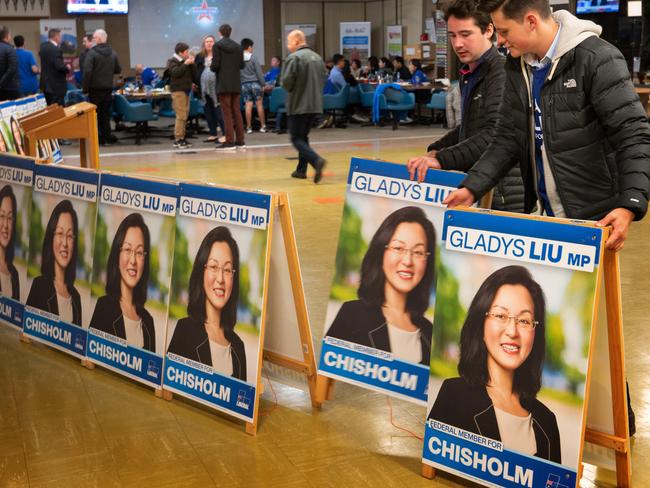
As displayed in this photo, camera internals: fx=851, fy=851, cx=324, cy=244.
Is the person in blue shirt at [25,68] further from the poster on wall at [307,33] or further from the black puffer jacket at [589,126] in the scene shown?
the black puffer jacket at [589,126]

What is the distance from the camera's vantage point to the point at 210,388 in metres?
3.29

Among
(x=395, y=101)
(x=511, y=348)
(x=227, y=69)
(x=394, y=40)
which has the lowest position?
(x=511, y=348)

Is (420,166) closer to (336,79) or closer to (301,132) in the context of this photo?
(301,132)

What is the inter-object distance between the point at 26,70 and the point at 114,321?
10.3 metres

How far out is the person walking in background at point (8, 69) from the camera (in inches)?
437

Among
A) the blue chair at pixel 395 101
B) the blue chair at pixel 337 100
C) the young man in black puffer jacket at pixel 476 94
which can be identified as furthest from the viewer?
the blue chair at pixel 337 100

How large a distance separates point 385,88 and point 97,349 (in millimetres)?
12124

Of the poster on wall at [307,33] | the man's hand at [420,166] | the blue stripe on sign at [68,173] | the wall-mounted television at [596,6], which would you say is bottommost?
the blue stripe on sign at [68,173]

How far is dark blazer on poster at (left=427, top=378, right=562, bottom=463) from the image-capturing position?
250 centimetres

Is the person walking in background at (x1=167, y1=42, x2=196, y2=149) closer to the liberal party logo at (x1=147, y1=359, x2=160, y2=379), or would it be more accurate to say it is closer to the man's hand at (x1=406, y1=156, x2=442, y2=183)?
the liberal party logo at (x1=147, y1=359, x2=160, y2=379)

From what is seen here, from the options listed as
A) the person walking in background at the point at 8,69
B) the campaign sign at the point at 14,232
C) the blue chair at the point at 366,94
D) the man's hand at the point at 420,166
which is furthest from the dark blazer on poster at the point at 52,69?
the man's hand at the point at 420,166

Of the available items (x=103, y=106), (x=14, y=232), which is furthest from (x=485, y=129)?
A: (x=103, y=106)

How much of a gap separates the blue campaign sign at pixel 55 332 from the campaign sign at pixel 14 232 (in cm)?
12

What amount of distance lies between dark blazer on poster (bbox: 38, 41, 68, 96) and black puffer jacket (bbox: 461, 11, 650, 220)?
11451 mm
